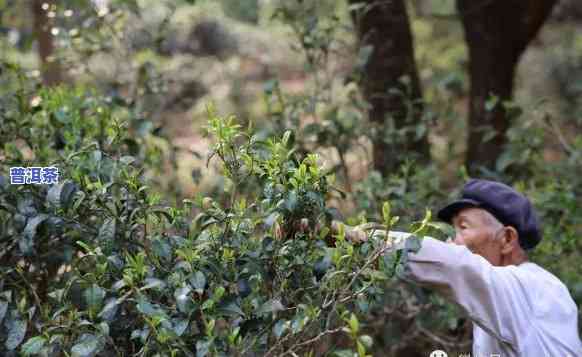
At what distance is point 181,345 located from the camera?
6.38ft

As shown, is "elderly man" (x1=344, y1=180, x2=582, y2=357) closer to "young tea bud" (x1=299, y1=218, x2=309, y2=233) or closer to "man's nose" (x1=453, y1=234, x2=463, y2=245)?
"man's nose" (x1=453, y1=234, x2=463, y2=245)

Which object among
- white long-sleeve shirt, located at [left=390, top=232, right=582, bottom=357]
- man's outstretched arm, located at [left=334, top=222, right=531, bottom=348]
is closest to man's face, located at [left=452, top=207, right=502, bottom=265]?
white long-sleeve shirt, located at [left=390, top=232, right=582, bottom=357]

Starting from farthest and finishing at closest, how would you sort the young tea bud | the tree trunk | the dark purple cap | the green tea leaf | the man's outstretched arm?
the tree trunk < the dark purple cap < the man's outstretched arm < the young tea bud < the green tea leaf

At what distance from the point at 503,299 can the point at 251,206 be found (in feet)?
2.65

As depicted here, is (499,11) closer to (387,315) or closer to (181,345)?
(387,315)

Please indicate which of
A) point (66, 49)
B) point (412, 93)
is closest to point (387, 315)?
point (412, 93)

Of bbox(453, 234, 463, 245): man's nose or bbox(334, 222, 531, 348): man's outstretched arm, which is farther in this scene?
bbox(453, 234, 463, 245): man's nose

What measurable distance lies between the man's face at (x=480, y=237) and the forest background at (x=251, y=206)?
30 cm

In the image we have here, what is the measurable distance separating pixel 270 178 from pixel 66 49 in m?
2.90

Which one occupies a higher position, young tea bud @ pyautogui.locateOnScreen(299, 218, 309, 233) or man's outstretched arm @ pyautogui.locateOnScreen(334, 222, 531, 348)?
young tea bud @ pyautogui.locateOnScreen(299, 218, 309, 233)

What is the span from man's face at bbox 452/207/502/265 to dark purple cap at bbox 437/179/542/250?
Answer: 3cm

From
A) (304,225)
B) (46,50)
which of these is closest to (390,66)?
(304,225)

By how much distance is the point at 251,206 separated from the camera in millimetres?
2184

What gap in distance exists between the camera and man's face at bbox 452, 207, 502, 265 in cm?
Answer: 264
